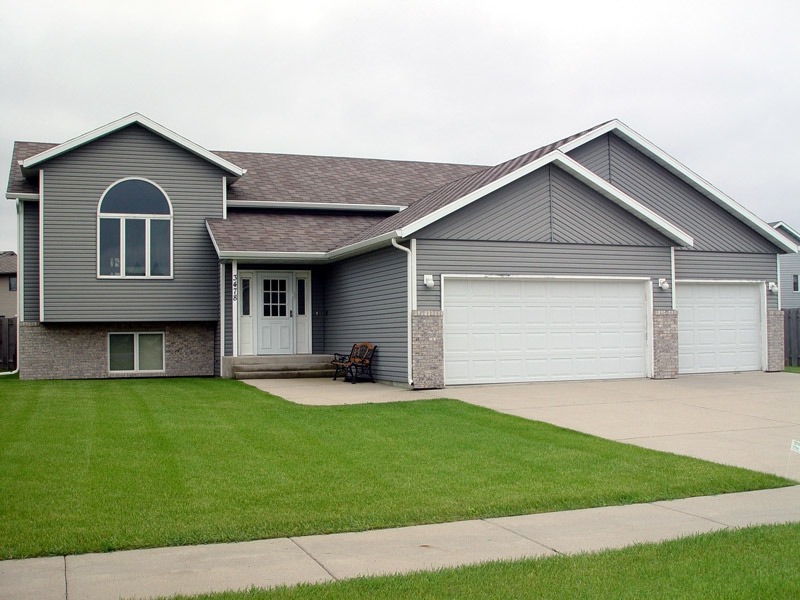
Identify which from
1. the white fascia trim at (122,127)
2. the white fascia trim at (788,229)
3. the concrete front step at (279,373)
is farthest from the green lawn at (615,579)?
the white fascia trim at (788,229)

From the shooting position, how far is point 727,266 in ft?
66.2

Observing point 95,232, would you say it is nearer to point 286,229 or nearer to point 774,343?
point 286,229

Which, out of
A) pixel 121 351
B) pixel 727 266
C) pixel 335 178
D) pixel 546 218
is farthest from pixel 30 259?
pixel 727 266

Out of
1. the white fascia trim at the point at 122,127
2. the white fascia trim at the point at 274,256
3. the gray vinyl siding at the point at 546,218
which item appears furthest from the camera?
the white fascia trim at the point at 122,127

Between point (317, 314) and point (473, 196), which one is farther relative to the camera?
point (317, 314)

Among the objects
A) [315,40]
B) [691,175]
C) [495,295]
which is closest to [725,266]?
[691,175]

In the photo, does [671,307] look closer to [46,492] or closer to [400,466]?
[400,466]

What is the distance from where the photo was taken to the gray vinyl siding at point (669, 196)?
1981 cm

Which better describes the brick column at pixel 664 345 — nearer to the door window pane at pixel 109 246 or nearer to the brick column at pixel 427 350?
the brick column at pixel 427 350

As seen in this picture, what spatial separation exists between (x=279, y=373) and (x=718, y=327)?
33.8ft

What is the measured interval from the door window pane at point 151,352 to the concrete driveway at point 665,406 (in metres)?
3.73

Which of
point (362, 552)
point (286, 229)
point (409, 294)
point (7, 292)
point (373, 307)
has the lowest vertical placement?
point (362, 552)

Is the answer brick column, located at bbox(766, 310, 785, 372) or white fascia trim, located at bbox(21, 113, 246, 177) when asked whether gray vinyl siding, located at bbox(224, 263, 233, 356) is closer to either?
white fascia trim, located at bbox(21, 113, 246, 177)

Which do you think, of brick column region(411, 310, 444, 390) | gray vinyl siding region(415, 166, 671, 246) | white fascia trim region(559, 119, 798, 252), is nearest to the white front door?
brick column region(411, 310, 444, 390)
